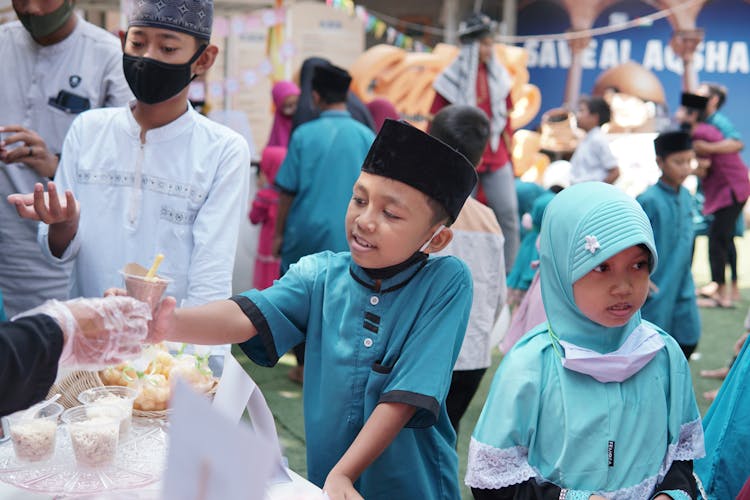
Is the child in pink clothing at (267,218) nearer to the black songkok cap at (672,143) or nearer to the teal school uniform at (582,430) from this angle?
the black songkok cap at (672,143)

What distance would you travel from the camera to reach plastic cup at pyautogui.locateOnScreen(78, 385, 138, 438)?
1.72 meters

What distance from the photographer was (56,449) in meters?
1.67

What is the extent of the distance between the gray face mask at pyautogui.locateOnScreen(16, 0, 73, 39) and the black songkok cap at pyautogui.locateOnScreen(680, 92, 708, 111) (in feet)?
19.9

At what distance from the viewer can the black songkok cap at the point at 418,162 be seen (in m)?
1.87

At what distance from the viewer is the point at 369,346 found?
6.25 ft

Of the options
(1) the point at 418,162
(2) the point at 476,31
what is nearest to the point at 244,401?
(1) the point at 418,162

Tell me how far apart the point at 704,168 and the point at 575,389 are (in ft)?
21.8

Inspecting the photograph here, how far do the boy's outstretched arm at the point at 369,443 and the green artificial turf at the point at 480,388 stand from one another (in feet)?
6.23

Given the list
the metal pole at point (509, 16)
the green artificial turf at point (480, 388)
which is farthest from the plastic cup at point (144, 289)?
the metal pole at point (509, 16)

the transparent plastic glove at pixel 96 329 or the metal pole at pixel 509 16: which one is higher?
the metal pole at pixel 509 16

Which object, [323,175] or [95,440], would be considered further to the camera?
[323,175]

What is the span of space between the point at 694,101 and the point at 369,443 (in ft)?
22.1

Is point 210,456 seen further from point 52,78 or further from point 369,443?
point 52,78

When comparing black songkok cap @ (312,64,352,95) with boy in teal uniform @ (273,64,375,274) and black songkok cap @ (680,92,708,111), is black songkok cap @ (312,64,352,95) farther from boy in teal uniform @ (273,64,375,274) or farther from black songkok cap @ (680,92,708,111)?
black songkok cap @ (680,92,708,111)
